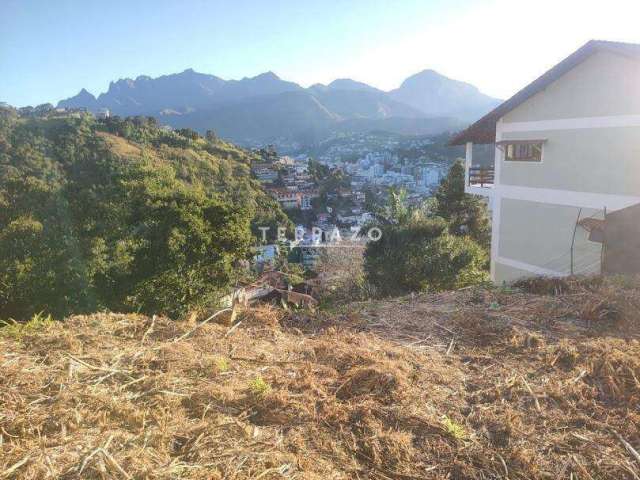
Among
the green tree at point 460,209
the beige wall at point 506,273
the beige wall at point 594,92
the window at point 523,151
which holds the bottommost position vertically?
the beige wall at point 506,273

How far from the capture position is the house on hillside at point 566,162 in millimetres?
8742

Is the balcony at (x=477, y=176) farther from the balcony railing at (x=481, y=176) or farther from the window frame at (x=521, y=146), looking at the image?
the window frame at (x=521, y=146)

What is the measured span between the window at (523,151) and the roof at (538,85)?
72cm

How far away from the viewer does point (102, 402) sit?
2.19 metres

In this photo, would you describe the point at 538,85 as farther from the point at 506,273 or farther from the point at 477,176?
the point at 506,273

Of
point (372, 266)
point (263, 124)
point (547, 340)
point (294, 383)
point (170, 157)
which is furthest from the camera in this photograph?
point (263, 124)

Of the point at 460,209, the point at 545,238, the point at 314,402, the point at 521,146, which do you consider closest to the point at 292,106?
the point at 460,209

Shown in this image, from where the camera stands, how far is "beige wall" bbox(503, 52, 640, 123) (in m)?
8.59

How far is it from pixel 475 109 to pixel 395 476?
556 feet

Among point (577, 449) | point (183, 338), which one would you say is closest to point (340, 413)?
point (577, 449)

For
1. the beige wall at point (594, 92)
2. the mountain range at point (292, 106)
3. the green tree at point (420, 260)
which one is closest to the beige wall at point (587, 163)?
the beige wall at point (594, 92)

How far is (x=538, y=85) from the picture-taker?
10023mm

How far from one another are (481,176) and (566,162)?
289 centimetres

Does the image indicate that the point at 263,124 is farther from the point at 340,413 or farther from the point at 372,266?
the point at 340,413
